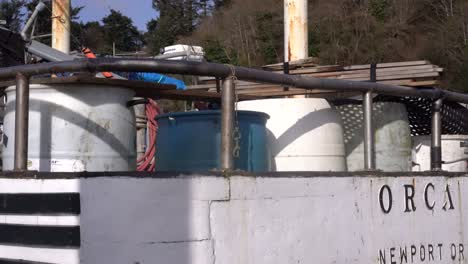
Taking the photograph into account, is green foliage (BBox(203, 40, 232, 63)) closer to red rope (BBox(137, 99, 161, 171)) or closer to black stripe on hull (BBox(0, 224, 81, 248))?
red rope (BBox(137, 99, 161, 171))

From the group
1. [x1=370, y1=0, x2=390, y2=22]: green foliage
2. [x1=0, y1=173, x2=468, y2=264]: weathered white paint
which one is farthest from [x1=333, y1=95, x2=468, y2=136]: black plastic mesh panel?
[x1=370, y1=0, x2=390, y2=22]: green foliage

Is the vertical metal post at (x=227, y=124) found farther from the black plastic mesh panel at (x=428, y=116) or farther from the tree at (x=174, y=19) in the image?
the tree at (x=174, y=19)

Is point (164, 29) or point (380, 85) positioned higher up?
point (164, 29)

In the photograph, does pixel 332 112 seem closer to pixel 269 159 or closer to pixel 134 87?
pixel 269 159

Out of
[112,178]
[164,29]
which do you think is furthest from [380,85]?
[164,29]

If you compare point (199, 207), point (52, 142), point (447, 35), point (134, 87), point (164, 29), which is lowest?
point (199, 207)

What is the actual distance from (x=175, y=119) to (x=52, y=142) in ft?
1.86

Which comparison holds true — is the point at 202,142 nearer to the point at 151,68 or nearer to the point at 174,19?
the point at 151,68

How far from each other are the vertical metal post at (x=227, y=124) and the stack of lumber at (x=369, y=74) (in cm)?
150

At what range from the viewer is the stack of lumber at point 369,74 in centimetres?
445

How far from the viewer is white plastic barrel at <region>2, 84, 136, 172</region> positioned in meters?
3.16

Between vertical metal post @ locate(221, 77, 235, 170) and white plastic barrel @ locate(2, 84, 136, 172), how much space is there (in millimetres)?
549

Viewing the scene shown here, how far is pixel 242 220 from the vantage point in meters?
2.95

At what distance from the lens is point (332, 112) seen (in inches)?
152
